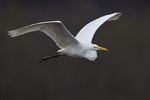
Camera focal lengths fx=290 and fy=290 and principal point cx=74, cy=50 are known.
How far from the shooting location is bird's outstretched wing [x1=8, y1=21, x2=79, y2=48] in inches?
73.4

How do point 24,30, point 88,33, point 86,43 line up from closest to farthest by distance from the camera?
point 24,30
point 86,43
point 88,33

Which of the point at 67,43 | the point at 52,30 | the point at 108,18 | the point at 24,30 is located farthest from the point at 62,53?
the point at 108,18

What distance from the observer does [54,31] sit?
2.05 metres

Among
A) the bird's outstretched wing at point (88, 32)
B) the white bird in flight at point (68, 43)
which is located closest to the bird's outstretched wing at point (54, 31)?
the white bird in flight at point (68, 43)

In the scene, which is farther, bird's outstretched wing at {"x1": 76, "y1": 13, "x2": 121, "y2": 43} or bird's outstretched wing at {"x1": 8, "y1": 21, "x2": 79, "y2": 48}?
bird's outstretched wing at {"x1": 76, "y1": 13, "x2": 121, "y2": 43}

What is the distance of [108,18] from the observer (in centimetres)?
253

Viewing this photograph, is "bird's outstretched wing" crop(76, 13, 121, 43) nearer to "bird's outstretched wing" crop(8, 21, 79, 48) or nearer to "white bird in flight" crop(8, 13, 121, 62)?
"white bird in flight" crop(8, 13, 121, 62)

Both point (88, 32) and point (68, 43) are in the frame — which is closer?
point (68, 43)

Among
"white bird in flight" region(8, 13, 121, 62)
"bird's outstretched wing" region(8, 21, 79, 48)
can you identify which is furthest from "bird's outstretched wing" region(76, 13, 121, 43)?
"bird's outstretched wing" region(8, 21, 79, 48)

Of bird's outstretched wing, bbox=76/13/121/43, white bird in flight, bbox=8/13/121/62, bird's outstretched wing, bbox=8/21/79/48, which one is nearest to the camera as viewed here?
bird's outstretched wing, bbox=8/21/79/48

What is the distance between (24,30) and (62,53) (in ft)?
1.37

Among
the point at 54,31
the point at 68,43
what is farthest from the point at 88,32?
the point at 54,31

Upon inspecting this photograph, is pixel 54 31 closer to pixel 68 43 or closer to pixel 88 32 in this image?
pixel 68 43

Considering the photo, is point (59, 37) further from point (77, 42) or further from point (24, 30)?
point (24, 30)
